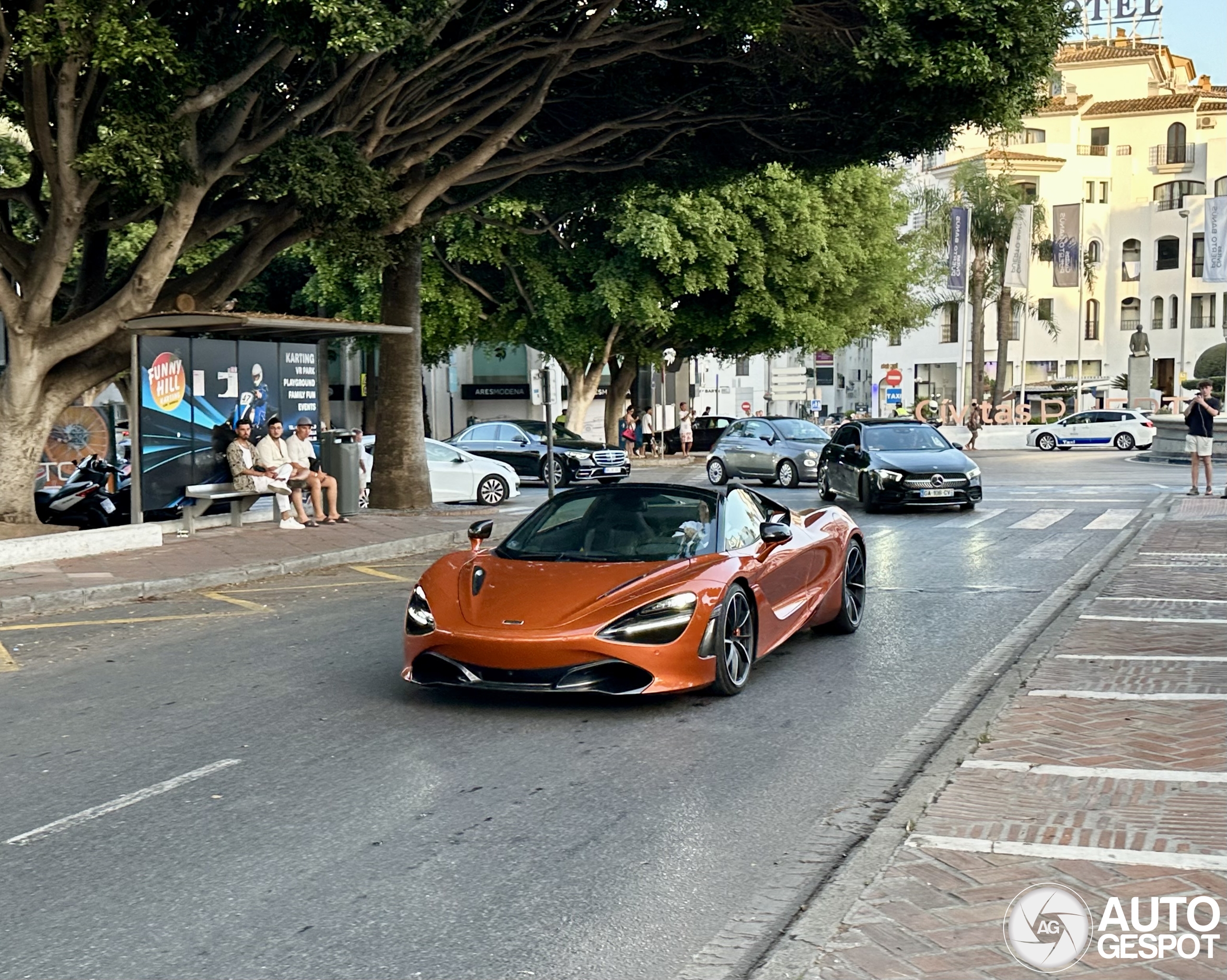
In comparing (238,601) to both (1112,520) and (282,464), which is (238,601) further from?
(1112,520)

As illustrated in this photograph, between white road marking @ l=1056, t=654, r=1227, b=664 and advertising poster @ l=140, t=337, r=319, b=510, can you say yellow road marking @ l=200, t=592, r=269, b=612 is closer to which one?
advertising poster @ l=140, t=337, r=319, b=510

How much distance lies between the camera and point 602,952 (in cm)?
457

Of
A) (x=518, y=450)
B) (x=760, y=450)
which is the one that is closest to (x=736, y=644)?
(x=760, y=450)

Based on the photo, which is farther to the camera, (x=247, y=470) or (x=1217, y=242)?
(x=1217, y=242)

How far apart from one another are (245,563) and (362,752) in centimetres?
870

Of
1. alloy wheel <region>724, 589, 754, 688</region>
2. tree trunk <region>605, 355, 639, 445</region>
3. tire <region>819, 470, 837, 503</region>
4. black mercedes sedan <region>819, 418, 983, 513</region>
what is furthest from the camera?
tree trunk <region>605, 355, 639, 445</region>

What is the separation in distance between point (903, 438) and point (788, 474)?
760 centimetres

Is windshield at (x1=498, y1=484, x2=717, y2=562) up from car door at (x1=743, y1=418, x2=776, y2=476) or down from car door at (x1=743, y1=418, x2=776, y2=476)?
up

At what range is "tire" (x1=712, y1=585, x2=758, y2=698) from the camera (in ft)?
27.3

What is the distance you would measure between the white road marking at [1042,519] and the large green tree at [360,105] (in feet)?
18.0

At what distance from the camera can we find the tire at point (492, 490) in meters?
27.4

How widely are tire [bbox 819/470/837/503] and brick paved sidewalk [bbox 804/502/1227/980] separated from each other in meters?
14.9

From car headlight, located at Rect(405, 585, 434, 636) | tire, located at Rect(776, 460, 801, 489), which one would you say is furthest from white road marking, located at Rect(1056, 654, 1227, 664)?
tire, located at Rect(776, 460, 801, 489)

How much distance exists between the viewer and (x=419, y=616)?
834 cm
